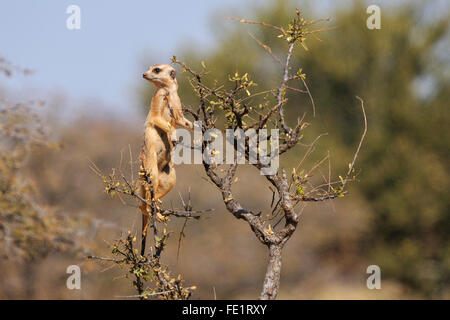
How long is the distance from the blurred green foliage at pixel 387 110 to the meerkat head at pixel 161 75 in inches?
537

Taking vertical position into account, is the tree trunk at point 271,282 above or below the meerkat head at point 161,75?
below

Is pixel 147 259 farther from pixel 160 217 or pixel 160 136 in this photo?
pixel 160 136

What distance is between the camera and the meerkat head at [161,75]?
6.10m

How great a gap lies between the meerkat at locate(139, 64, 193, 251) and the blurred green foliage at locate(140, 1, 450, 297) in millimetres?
13663

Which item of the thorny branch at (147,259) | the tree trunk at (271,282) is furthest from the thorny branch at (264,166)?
the thorny branch at (147,259)

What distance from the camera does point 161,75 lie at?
6.12 meters

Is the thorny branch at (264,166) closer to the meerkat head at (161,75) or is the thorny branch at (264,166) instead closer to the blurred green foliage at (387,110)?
the meerkat head at (161,75)

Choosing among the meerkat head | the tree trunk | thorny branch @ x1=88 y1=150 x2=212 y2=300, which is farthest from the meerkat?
the tree trunk

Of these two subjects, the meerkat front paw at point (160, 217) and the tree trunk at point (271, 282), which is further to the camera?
the meerkat front paw at point (160, 217)

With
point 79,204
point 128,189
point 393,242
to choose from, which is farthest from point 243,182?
point 128,189

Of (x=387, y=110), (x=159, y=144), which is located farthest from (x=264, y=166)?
(x=387, y=110)

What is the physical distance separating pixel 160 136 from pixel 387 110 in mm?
18591
